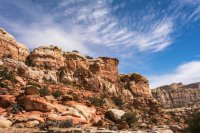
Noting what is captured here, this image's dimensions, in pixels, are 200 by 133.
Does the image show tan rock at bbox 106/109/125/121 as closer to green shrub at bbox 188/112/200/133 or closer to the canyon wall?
green shrub at bbox 188/112/200/133

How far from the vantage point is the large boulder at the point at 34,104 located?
33906 millimetres

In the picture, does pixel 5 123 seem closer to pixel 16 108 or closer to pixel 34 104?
pixel 16 108

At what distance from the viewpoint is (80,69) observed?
78.8 metres

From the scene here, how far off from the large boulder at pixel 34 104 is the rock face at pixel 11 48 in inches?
1126

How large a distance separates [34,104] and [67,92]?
718 inches

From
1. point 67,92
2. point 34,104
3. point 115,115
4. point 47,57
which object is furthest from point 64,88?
point 34,104

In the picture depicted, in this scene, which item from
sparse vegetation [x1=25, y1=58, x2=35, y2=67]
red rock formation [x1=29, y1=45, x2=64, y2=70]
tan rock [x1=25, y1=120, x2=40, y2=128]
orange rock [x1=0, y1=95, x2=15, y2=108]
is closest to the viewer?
tan rock [x1=25, y1=120, x2=40, y2=128]

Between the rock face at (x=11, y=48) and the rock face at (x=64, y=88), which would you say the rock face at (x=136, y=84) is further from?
the rock face at (x=11, y=48)

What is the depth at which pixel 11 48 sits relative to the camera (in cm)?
6359

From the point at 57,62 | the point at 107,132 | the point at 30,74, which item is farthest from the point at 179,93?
the point at 107,132

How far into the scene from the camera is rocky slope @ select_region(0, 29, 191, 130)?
107 feet

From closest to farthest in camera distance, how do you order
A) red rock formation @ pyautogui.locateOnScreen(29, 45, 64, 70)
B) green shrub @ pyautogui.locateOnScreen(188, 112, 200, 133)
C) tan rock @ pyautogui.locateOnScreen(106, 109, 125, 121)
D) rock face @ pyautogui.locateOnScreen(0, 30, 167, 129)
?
1. green shrub @ pyautogui.locateOnScreen(188, 112, 200, 133)
2. rock face @ pyautogui.locateOnScreen(0, 30, 167, 129)
3. tan rock @ pyautogui.locateOnScreen(106, 109, 125, 121)
4. red rock formation @ pyautogui.locateOnScreen(29, 45, 64, 70)

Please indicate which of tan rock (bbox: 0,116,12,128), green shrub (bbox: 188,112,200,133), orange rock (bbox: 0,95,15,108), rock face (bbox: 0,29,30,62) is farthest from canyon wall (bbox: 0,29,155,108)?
green shrub (bbox: 188,112,200,133)

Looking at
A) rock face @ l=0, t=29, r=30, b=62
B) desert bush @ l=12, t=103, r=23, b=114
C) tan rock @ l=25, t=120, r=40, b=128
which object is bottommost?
tan rock @ l=25, t=120, r=40, b=128
